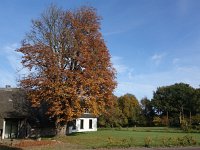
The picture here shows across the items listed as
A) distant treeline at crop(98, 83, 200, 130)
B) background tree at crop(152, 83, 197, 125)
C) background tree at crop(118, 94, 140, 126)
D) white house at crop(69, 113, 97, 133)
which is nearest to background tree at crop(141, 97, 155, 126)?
distant treeline at crop(98, 83, 200, 130)

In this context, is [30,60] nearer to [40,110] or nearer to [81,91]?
[81,91]

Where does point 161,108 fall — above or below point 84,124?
above

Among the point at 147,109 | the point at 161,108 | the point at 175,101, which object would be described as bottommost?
the point at 147,109

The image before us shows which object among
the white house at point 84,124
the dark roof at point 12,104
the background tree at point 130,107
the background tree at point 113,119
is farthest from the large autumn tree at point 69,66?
the background tree at point 130,107

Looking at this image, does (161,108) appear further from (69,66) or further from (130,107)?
(69,66)

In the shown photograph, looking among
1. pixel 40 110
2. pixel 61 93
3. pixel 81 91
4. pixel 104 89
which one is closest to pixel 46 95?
pixel 61 93

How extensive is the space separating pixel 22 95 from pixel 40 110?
132 inches

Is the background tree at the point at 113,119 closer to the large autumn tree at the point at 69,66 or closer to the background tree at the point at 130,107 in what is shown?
the background tree at the point at 130,107

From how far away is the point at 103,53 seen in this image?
35.6 m

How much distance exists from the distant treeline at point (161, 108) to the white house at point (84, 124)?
69.7 feet

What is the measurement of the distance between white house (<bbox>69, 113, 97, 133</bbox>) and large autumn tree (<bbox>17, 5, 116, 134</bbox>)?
16.4 meters

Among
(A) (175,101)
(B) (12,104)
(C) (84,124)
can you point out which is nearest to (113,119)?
(C) (84,124)

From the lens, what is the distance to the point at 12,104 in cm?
3984

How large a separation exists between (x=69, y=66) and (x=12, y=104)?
10359 millimetres
